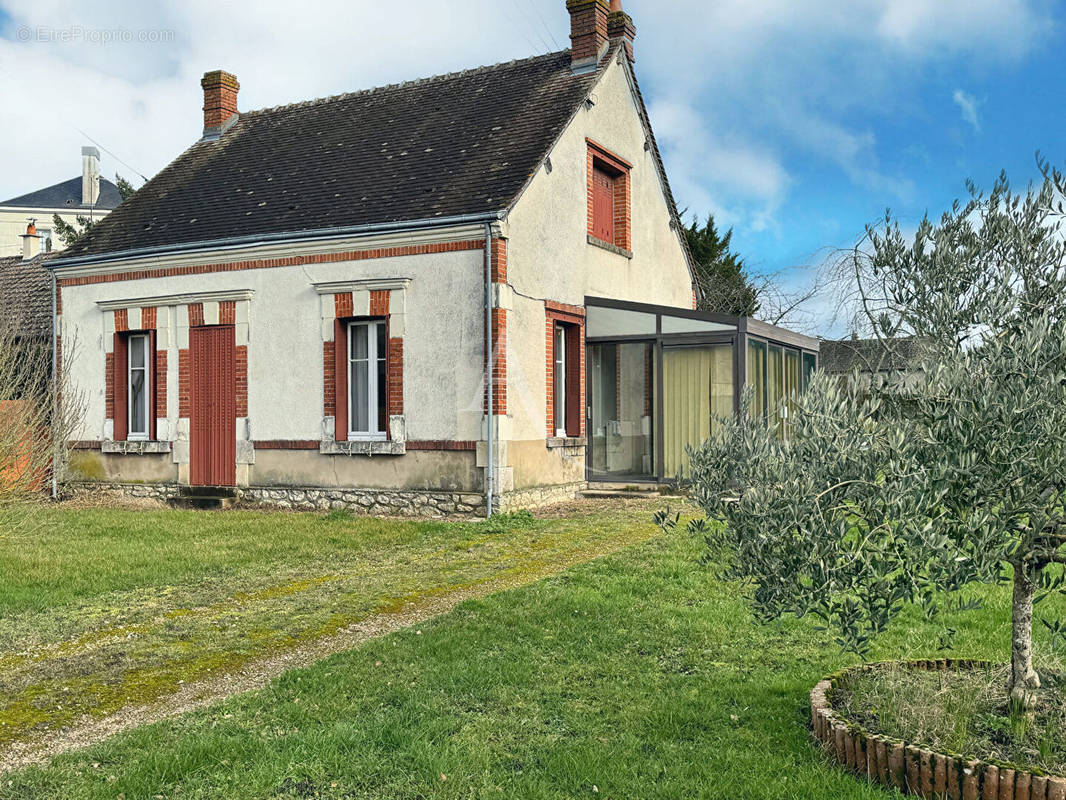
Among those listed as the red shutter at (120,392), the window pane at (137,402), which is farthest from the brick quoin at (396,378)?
the red shutter at (120,392)

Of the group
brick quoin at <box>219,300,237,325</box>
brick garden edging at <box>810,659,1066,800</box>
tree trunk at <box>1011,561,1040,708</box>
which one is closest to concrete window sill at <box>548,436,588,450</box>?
brick quoin at <box>219,300,237,325</box>

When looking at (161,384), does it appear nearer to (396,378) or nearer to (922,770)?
(396,378)

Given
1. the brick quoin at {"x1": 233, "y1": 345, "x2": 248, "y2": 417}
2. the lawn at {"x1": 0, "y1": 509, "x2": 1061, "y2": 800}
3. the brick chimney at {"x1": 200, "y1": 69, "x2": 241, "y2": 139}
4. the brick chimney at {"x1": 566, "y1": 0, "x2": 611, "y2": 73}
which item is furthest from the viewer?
the brick chimney at {"x1": 200, "y1": 69, "x2": 241, "y2": 139}

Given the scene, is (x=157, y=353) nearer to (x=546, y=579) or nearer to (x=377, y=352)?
(x=377, y=352)

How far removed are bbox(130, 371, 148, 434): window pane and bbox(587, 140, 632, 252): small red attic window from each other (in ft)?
28.0

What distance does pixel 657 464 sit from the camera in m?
16.1

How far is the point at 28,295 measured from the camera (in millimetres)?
20344

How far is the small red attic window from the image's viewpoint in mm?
16672

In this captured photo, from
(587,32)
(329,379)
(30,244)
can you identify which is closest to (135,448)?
(329,379)

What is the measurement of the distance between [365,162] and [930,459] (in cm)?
1411

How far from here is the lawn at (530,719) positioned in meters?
4.31

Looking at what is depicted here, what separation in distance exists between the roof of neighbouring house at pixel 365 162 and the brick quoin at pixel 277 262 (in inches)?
17.1

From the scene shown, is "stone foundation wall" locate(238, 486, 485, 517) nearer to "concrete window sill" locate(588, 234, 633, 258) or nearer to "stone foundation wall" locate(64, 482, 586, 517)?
"stone foundation wall" locate(64, 482, 586, 517)

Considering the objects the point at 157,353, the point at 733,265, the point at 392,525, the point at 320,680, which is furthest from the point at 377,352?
the point at 733,265
